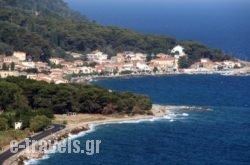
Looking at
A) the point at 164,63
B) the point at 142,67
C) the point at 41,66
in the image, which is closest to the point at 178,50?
the point at 164,63

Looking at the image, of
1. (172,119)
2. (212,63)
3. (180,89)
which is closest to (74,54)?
(212,63)

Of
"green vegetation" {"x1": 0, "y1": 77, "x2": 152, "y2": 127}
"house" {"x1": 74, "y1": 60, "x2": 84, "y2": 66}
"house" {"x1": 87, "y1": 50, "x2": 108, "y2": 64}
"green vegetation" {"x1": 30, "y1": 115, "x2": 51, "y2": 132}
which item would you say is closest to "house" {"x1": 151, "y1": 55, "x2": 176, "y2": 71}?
"house" {"x1": 87, "y1": 50, "x2": 108, "y2": 64}

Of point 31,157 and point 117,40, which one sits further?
point 117,40

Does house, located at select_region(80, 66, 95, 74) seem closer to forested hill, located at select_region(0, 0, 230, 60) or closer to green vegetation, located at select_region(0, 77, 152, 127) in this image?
forested hill, located at select_region(0, 0, 230, 60)

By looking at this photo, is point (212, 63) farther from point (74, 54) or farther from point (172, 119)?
point (172, 119)

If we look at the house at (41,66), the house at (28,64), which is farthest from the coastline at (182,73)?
the house at (28,64)

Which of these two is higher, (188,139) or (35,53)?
(35,53)

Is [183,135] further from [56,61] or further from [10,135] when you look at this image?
[56,61]
